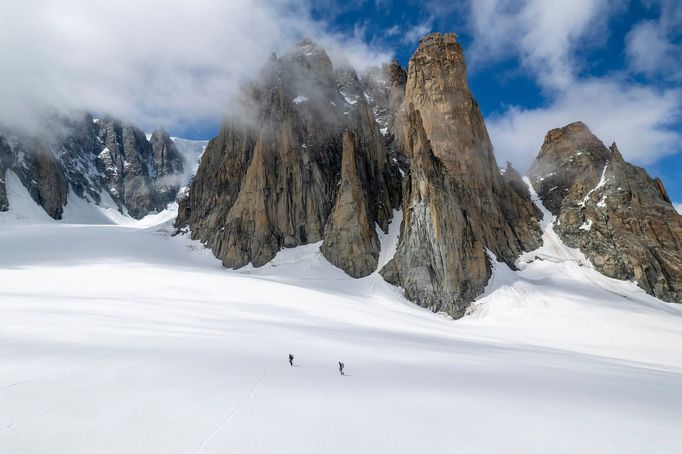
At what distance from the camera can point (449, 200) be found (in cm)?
5225

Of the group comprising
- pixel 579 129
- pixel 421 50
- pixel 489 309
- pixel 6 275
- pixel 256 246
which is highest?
pixel 421 50

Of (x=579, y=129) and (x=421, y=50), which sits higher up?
(x=421, y=50)

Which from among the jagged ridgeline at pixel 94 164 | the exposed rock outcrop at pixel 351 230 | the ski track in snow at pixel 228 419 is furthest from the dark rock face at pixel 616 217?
the jagged ridgeline at pixel 94 164

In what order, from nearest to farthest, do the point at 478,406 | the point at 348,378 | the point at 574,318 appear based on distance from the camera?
the point at 478,406 < the point at 348,378 < the point at 574,318

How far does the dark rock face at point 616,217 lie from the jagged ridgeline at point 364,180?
224 inches

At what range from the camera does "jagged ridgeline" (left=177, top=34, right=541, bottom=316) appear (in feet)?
170

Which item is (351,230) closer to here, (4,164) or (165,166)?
(4,164)

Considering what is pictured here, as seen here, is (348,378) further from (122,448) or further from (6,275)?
(6,275)

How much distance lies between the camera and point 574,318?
39.7 metres

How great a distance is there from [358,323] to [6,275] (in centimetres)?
3895

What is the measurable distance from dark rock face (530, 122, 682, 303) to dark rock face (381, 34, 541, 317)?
5.73 m

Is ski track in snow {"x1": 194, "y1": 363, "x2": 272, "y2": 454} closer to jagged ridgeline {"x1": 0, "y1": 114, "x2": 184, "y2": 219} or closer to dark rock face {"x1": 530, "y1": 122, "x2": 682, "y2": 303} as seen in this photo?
dark rock face {"x1": 530, "y1": 122, "x2": 682, "y2": 303}

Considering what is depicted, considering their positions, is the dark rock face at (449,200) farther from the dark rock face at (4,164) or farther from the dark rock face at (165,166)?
the dark rock face at (165,166)

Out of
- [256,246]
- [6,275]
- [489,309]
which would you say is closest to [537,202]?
[489,309]
